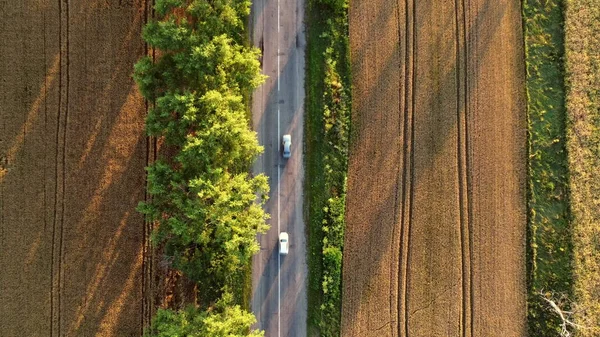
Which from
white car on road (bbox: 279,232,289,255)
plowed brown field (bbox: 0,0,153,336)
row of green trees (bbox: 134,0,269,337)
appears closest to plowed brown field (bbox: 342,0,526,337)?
white car on road (bbox: 279,232,289,255)

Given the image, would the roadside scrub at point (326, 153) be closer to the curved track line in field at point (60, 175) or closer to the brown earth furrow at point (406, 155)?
the brown earth furrow at point (406, 155)

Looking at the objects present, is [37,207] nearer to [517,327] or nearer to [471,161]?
[471,161]

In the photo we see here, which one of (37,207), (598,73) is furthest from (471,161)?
(37,207)

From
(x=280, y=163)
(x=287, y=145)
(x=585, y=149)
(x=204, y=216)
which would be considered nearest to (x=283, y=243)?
(x=280, y=163)

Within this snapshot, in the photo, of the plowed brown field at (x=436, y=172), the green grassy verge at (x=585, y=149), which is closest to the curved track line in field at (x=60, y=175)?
the plowed brown field at (x=436, y=172)

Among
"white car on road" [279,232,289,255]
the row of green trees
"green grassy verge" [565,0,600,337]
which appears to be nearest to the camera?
the row of green trees

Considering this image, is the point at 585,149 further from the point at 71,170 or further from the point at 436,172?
the point at 71,170

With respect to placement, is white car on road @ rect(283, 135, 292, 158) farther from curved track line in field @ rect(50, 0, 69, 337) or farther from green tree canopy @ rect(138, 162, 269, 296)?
curved track line in field @ rect(50, 0, 69, 337)
